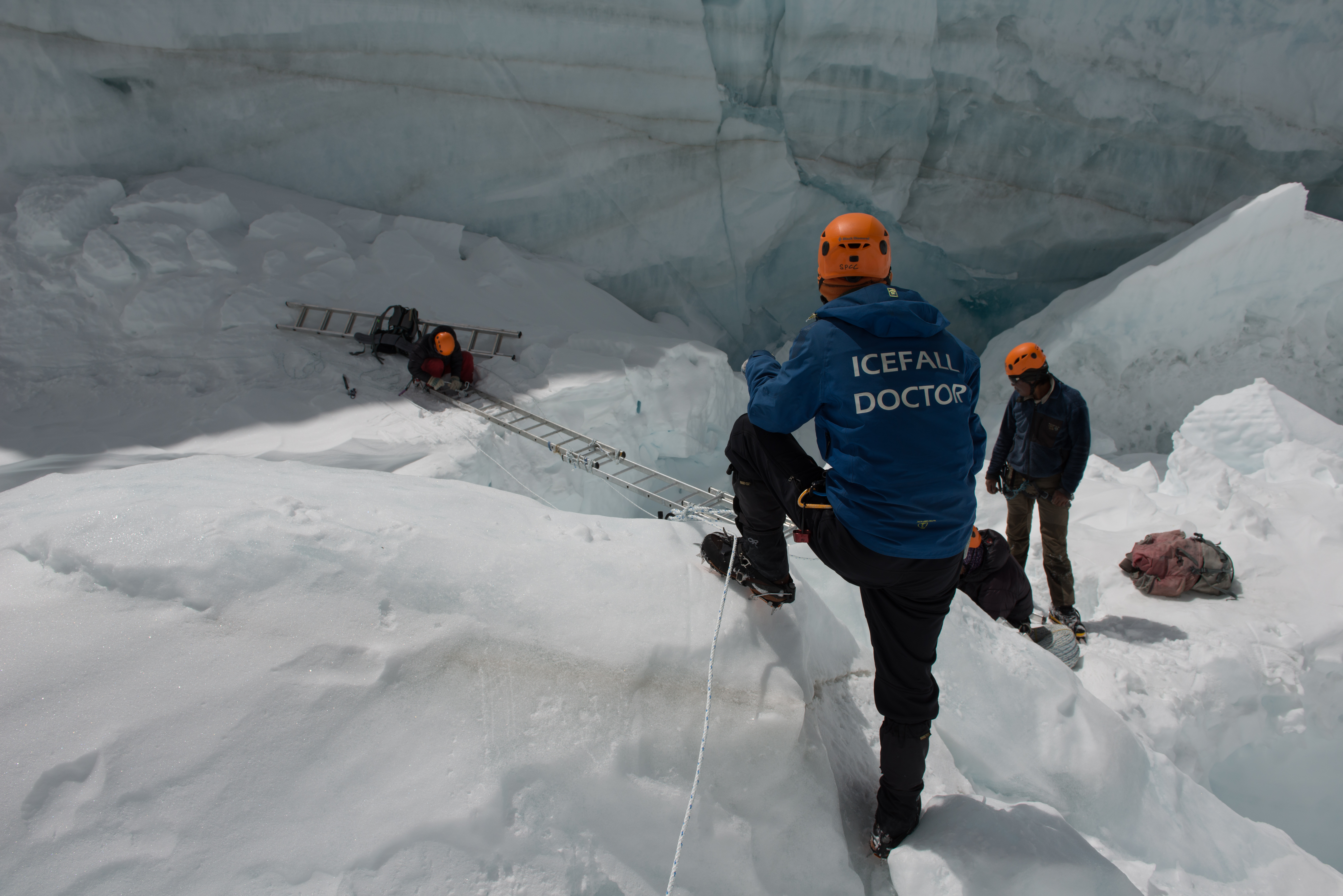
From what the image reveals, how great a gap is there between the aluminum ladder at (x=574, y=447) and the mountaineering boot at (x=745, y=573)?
172cm

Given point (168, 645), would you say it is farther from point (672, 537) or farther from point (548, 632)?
point (672, 537)

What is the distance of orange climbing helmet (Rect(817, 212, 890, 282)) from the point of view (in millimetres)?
1604

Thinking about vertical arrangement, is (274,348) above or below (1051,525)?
above

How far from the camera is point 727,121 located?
660 cm

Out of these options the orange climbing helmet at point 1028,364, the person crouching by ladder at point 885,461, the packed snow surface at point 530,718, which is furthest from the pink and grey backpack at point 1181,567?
the person crouching by ladder at point 885,461

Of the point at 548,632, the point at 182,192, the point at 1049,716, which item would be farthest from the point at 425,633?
the point at 182,192

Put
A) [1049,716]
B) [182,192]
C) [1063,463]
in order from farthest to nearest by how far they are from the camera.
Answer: [182,192] → [1063,463] → [1049,716]

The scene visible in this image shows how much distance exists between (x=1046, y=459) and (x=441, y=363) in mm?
3280

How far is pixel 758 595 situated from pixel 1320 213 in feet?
26.8

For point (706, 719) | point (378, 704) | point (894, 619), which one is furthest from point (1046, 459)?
point (378, 704)

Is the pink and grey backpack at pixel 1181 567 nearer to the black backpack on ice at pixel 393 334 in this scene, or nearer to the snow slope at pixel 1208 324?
the snow slope at pixel 1208 324

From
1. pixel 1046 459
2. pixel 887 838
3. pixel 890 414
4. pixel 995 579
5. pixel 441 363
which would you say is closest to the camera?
pixel 890 414

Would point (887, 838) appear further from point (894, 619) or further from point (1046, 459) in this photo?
point (1046, 459)

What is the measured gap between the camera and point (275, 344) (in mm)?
4422
